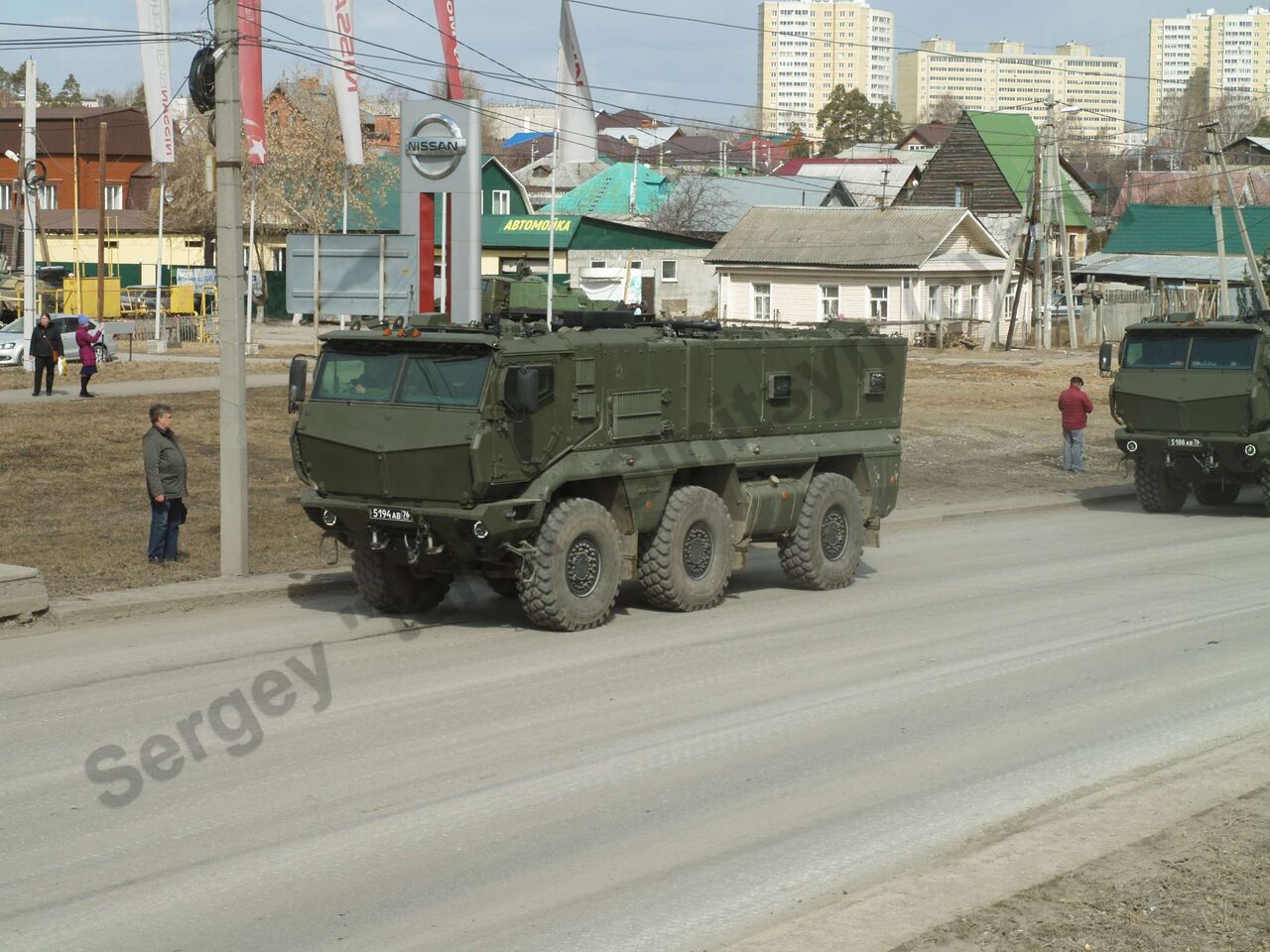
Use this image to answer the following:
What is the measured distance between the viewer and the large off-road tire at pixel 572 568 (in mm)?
13008

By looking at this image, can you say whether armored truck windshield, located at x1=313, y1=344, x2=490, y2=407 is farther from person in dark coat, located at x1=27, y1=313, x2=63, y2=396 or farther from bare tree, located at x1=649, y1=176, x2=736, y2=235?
bare tree, located at x1=649, y1=176, x2=736, y2=235

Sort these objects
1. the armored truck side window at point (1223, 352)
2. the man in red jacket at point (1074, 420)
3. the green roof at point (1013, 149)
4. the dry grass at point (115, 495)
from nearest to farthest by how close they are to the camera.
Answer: the dry grass at point (115, 495)
the armored truck side window at point (1223, 352)
the man in red jacket at point (1074, 420)
the green roof at point (1013, 149)

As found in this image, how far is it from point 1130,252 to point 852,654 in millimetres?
68392

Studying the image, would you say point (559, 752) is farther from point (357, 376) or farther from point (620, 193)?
point (620, 193)

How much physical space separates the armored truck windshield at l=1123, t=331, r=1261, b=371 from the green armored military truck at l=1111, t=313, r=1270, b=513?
0.01 m

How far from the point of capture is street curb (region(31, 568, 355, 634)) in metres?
13.5

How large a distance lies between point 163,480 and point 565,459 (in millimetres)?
4549

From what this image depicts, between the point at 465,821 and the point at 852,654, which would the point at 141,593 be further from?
the point at 465,821

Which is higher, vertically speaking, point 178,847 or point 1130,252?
point 1130,252

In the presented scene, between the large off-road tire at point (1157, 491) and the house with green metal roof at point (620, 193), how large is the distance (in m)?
55.8

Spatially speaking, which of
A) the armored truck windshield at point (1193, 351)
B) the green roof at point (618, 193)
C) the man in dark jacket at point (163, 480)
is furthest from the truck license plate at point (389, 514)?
the green roof at point (618, 193)

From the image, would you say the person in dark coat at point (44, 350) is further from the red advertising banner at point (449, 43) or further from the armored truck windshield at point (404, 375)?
the armored truck windshield at point (404, 375)

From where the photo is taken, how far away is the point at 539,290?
3200 cm

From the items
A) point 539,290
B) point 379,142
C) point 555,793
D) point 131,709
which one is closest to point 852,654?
point 555,793
